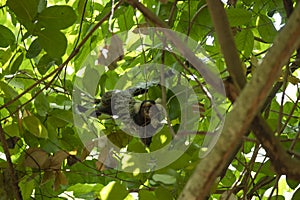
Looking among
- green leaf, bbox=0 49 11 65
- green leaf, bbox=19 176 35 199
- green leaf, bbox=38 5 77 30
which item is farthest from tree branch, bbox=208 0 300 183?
green leaf, bbox=0 49 11 65

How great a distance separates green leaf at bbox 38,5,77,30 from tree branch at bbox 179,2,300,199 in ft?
1.78

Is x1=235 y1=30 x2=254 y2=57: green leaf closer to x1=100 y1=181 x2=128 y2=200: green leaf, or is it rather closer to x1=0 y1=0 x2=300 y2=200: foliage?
x1=0 y1=0 x2=300 y2=200: foliage

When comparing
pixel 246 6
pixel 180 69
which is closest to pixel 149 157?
pixel 180 69

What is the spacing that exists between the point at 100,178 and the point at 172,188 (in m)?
0.42

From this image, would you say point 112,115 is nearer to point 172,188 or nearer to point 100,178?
point 100,178

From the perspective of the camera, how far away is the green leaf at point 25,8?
0.88 metres

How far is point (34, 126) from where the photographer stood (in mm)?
926

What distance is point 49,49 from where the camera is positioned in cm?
91

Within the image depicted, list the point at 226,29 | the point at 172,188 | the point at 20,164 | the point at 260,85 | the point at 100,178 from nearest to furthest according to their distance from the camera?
the point at 260,85, the point at 226,29, the point at 172,188, the point at 20,164, the point at 100,178

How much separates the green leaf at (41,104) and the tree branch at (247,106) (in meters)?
0.59

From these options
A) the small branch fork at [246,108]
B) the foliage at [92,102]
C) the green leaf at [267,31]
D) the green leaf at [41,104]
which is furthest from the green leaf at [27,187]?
the small branch fork at [246,108]

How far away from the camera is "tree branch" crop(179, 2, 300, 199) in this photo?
384mm

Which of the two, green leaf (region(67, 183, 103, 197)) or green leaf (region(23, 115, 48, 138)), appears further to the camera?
green leaf (region(67, 183, 103, 197))

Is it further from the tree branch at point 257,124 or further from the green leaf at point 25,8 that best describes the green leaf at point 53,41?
the tree branch at point 257,124
